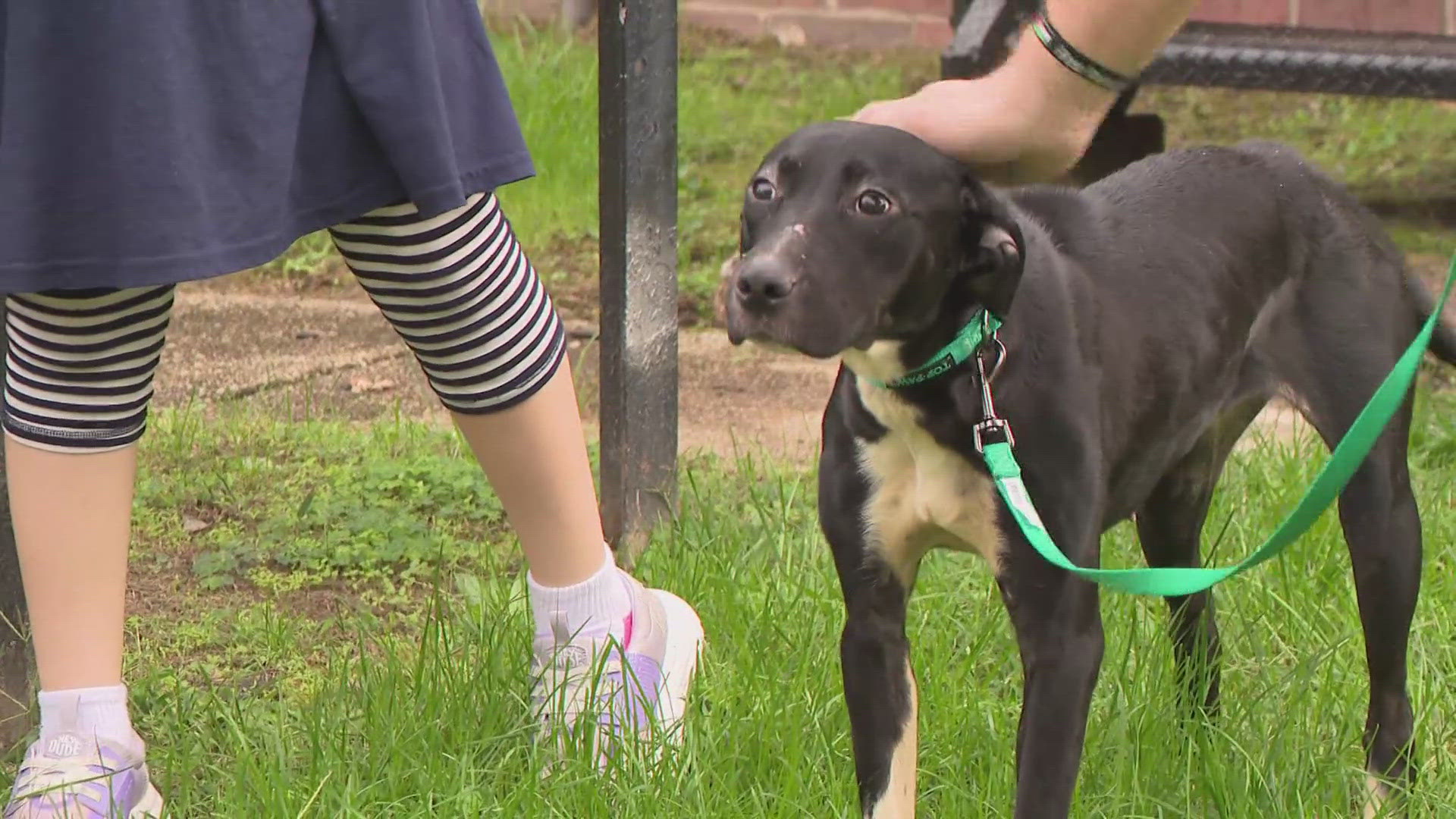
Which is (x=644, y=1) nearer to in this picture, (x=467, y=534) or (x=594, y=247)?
(x=467, y=534)

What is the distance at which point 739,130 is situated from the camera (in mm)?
6688

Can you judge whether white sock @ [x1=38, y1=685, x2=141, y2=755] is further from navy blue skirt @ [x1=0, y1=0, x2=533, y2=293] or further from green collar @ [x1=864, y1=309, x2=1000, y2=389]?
green collar @ [x1=864, y1=309, x2=1000, y2=389]

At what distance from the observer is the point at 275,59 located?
2.18 metres

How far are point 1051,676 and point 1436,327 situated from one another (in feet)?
3.27

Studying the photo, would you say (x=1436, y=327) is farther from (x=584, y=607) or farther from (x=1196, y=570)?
(x=584, y=607)

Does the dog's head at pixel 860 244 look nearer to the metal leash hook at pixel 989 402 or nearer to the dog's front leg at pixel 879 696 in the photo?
the metal leash hook at pixel 989 402

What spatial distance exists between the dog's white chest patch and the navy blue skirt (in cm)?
59

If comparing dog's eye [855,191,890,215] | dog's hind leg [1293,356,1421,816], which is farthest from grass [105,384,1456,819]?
dog's eye [855,191,890,215]

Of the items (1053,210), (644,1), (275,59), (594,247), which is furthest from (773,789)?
(594,247)

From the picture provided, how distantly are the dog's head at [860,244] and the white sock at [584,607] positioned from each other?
0.75m

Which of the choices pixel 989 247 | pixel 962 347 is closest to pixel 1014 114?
pixel 989 247

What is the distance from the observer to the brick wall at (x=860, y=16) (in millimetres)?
7043

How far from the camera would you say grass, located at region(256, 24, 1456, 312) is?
548 centimetres

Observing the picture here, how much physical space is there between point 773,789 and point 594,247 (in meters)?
3.25
